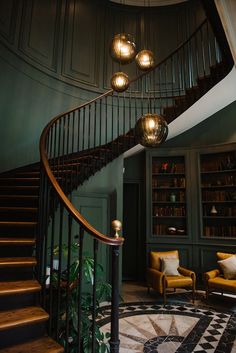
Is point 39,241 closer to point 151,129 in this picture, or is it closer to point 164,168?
point 151,129

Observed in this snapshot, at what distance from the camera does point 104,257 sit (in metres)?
5.19

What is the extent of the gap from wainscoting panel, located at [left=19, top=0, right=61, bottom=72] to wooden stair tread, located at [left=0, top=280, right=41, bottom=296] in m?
4.49

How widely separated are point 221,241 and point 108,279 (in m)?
2.45

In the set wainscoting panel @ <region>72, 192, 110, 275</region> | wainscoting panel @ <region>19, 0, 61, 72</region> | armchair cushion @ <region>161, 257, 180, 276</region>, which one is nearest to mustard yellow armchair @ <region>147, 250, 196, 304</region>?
armchair cushion @ <region>161, 257, 180, 276</region>

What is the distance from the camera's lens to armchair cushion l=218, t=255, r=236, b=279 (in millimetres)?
4699

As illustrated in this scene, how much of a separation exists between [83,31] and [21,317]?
6.42 meters

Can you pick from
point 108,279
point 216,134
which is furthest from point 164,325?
point 216,134

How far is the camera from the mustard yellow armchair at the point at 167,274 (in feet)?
15.5

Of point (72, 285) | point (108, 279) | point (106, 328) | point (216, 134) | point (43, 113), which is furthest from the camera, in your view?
point (216, 134)

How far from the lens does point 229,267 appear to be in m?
4.73

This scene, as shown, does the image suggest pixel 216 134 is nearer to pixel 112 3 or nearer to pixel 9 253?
pixel 112 3

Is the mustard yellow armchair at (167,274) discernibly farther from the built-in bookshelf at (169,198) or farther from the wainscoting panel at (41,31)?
the wainscoting panel at (41,31)

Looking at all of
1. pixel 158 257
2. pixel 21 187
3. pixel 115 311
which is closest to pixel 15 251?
pixel 21 187

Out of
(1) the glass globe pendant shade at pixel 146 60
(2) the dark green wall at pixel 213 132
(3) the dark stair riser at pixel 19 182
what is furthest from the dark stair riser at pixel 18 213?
(2) the dark green wall at pixel 213 132
